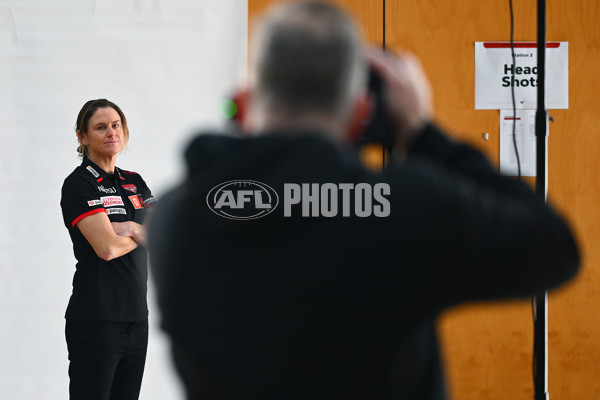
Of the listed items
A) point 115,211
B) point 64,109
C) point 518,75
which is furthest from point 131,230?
point 518,75

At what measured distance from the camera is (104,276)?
1.95 m

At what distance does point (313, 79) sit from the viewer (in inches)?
21.8

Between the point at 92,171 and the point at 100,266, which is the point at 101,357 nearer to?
the point at 100,266

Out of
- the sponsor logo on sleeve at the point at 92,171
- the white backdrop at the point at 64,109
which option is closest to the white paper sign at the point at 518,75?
the white backdrop at the point at 64,109

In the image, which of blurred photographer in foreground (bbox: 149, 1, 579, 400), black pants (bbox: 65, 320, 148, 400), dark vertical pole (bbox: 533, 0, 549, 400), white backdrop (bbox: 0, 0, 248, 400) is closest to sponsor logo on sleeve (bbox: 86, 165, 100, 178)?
black pants (bbox: 65, 320, 148, 400)

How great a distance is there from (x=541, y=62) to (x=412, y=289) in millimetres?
814

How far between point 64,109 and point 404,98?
2618 millimetres

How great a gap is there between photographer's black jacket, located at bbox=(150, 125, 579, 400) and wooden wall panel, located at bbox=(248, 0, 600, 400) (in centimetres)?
233

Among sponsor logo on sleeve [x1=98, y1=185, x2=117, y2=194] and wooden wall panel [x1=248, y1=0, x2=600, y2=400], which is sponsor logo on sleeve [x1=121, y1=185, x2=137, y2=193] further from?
wooden wall panel [x1=248, y1=0, x2=600, y2=400]

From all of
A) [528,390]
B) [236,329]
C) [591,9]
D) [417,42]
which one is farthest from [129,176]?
[591,9]

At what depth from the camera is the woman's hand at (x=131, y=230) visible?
1980 mm

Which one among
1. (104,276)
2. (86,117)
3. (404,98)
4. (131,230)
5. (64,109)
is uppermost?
(64,109)

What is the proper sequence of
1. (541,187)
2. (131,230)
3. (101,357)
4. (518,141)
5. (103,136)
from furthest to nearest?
(518,141) < (103,136) < (131,230) < (101,357) < (541,187)

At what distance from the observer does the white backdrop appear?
2.83 meters
